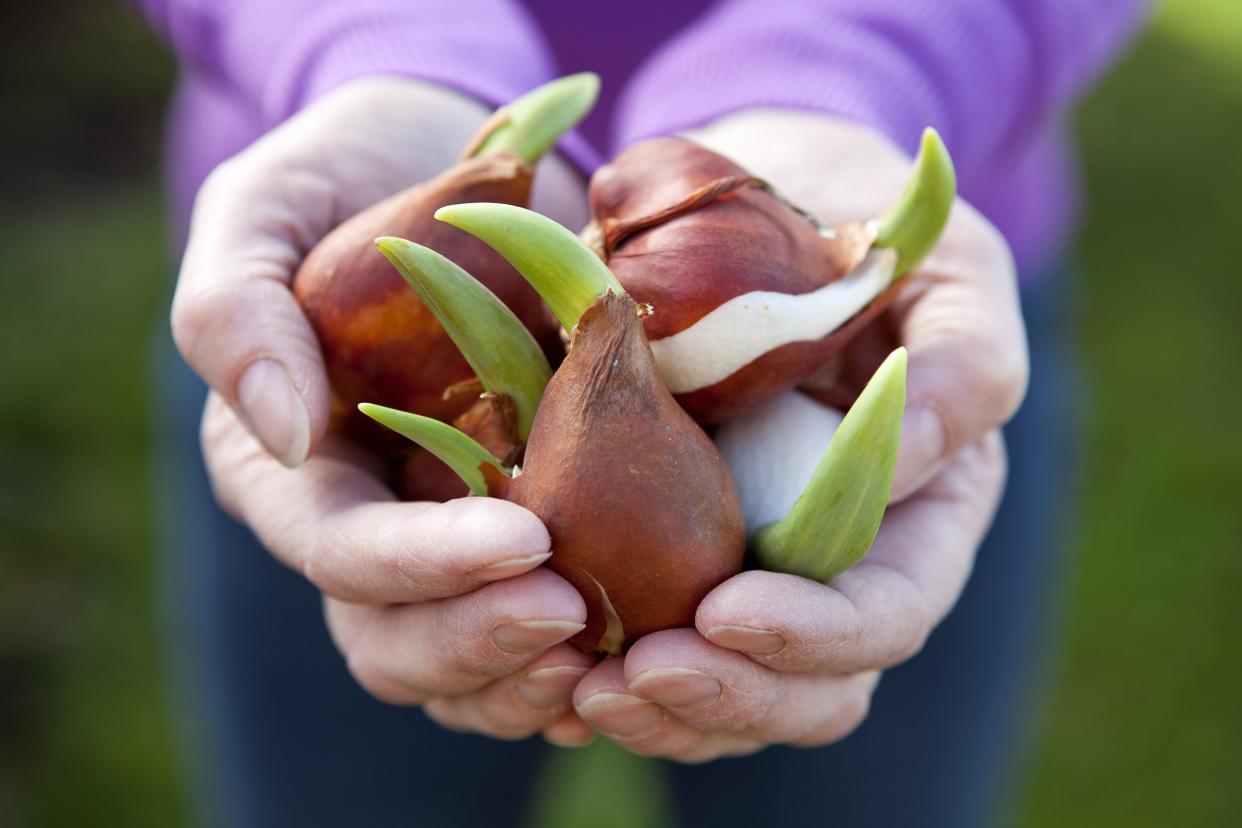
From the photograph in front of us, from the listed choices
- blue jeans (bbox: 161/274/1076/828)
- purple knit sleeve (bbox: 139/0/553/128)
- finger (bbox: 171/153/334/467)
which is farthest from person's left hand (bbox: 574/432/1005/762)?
purple knit sleeve (bbox: 139/0/553/128)

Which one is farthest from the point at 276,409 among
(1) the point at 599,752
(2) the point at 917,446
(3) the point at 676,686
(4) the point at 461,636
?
(1) the point at 599,752

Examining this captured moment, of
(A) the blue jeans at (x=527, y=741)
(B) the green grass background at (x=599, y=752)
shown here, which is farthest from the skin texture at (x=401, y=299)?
(B) the green grass background at (x=599, y=752)

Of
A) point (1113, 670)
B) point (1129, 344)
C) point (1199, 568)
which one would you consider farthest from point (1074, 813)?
point (1129, 344)

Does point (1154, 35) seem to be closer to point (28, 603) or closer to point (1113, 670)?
point (1113, 670)

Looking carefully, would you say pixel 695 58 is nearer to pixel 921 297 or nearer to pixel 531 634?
pixel 921 297

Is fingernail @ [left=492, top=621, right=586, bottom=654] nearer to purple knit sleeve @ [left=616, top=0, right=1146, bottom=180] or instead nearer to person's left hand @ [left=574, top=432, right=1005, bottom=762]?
person's left hand @ [left=574, top=432, right=1005, bottom=762]

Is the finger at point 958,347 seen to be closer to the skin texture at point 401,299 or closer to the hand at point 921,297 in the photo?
the hand at point 921,297
